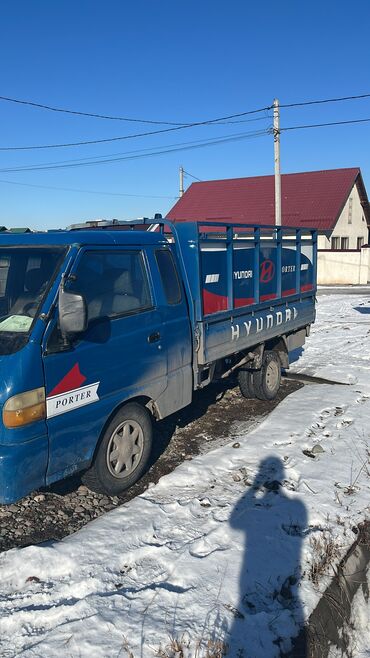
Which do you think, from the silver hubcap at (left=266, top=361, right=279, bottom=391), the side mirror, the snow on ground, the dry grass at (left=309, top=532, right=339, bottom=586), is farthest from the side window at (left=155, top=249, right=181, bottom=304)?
the silver hubcap at (left=266, top=361, right=279, bottom=391)

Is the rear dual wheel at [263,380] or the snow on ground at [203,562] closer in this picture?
the snow on ground at [203,562]

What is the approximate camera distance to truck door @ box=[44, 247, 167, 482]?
362 centimetres

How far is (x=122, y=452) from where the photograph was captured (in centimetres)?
436

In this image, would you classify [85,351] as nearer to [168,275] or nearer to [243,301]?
[168,275]

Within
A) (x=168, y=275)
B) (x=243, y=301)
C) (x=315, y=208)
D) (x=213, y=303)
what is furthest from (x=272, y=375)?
(x=315, y=208)

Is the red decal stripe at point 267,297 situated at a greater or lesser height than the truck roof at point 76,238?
lesser

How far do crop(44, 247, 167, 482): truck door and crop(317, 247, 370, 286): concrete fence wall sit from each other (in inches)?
Result: 1029

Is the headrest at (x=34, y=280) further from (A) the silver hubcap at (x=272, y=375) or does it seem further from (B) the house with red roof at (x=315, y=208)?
(B) the house with red roof at (x=315, y=208)

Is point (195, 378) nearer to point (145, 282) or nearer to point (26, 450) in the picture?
point (145, 282)

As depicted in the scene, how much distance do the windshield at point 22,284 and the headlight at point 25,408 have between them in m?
0.33

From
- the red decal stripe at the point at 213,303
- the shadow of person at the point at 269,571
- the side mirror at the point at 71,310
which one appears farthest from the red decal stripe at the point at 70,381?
the red decal stripe at the point at 213,303

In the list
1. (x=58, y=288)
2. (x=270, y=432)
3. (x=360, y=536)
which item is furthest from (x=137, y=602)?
(x=270, y=432)

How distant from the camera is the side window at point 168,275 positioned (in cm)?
480

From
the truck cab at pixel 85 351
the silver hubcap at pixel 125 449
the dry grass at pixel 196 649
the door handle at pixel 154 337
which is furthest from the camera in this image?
the door handle at pixel 154 337
